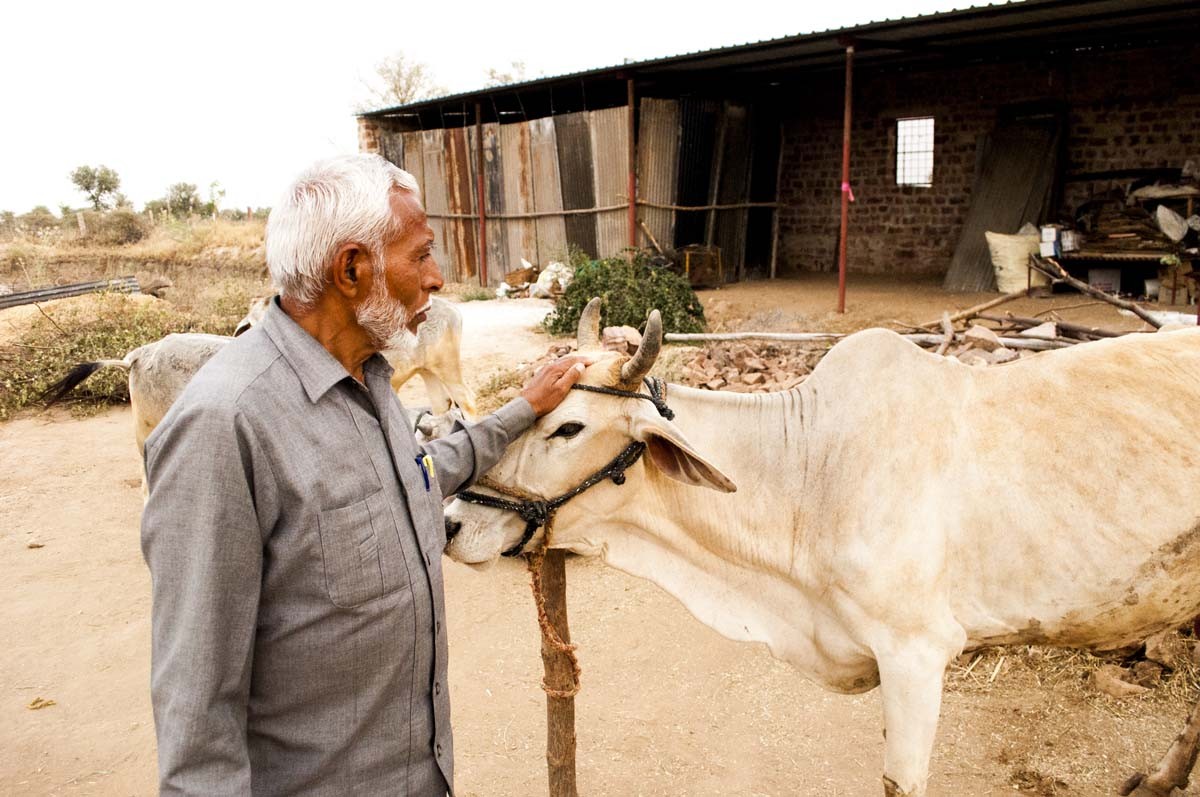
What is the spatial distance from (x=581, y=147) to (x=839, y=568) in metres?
12.6

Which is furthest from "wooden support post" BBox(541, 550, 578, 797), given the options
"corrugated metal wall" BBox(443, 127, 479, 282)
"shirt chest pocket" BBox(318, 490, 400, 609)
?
"corrugated metal wall" BBox(443, 127, 479, 282)

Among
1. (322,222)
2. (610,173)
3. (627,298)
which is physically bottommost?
(627,298)

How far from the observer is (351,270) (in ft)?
5.43

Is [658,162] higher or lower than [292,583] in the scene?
higher

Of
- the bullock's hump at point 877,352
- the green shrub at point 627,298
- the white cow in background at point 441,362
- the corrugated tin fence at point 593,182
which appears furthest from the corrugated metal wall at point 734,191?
the bullock's hump at point 877,352

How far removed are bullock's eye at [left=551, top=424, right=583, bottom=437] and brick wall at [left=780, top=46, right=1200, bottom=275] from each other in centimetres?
1353

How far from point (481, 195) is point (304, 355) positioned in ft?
50.4

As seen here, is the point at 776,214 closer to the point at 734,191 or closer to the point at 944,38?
the point at 734,191

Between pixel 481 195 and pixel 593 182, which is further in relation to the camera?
pixel 481 195

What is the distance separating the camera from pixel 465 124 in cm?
1738

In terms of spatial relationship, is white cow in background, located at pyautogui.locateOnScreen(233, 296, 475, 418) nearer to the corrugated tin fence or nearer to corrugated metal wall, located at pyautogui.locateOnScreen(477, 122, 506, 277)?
the corrugated tin fence

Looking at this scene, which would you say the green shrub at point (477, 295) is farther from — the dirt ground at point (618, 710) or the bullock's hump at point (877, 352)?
the bullock's hump at point (877, 352)

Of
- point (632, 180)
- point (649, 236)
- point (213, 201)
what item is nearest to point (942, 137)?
point (649, 236)

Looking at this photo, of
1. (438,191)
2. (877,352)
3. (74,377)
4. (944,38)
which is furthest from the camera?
(438,191)
